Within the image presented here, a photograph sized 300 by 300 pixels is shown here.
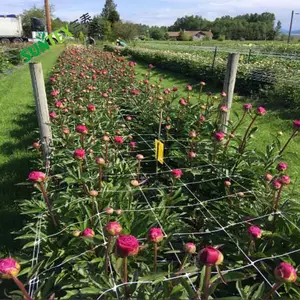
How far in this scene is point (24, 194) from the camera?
3.18 m

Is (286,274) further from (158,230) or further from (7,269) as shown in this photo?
(7,269)

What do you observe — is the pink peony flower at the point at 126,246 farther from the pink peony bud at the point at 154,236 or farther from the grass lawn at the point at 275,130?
the grass lawn at the point at 275,130

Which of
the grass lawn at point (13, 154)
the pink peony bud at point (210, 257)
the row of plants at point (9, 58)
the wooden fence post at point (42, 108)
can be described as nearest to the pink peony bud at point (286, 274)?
the pink peony bud at point (210, 257)

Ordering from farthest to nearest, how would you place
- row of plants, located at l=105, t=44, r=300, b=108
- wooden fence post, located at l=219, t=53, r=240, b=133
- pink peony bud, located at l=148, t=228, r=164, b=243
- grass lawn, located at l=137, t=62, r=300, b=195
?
row of plants, located at l=105, t=44, r=300, b=108, grass lawn, located at l=137, t=62, r=300, b=195, wooden fence post, located at l=219, t=53, r=240, b=133, pink peony bud, located at l=148, t=228, r=164, b=243

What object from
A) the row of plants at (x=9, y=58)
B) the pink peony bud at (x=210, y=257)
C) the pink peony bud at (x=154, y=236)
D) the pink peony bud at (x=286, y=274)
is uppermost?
the pink peony bud at (x=210, y=257)

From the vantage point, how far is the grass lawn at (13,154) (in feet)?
8.93

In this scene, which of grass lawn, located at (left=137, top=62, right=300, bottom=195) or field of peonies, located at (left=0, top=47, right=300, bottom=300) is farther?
grass lawn, located at (left=137, top=62, right=300, bottom=195)

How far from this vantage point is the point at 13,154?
409 cm

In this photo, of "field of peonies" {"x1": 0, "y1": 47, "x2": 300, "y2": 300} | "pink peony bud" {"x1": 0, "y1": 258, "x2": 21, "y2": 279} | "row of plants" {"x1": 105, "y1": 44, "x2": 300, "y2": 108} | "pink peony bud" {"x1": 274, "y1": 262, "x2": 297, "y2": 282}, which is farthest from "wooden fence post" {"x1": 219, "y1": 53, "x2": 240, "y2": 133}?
"row of plants" {"x1": 105, "y1": 44, "x2": 300, "y2": 108}

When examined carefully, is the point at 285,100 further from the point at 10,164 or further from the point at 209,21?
the point at 209,21

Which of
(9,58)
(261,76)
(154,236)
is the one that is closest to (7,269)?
(154,236)

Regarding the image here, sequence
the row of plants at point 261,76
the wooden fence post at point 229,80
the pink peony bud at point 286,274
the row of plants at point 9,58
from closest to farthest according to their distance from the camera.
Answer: the pink peony bud at point 286,274 → the wooden fence post at point 229,80 → the row of plants at point 261,76 → the row of plants at point 9,58

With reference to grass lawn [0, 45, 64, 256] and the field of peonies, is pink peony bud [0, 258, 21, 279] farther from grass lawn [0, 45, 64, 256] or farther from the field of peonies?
grass lawn [0, 45, 64, 256]

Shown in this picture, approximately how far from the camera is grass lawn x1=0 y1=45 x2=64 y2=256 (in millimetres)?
2723
